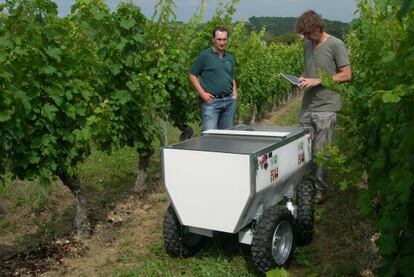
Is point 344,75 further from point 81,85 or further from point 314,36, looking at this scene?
point 81,85

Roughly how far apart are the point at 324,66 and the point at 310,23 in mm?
444

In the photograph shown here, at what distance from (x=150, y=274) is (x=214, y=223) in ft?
2.56

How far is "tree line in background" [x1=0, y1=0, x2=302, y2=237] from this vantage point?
394 cm

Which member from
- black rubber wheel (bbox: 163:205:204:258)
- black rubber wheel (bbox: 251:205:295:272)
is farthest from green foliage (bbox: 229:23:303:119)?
black rubber wheel (bbox: 251:205:295:272)

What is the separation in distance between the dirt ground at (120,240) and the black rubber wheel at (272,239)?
0.75ft

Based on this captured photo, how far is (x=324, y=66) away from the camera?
4.73 meters

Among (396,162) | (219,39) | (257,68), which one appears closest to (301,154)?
(396,162)

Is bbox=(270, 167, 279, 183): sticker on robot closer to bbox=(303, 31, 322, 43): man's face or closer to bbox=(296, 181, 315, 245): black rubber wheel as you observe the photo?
bbox=(296, 181, 315, 245): black rubber wheel

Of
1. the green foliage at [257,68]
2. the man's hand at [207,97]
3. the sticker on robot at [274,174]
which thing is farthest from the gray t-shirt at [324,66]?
the green foliage at [257,68]

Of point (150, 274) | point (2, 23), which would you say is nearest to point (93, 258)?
point (150, 274)

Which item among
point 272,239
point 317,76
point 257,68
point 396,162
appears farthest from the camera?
point 257,68

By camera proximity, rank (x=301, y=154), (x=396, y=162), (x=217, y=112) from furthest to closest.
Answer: (x=217, y=112) → (x=301, y=154) → (x=396, y=162)

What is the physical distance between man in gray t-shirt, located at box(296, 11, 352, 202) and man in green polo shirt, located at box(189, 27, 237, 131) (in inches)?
37.9

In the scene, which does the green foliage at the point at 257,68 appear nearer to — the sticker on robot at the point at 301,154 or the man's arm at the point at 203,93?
the man's arm at the point at 203,93
